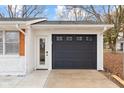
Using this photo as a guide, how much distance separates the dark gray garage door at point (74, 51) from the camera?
18078 millimetres

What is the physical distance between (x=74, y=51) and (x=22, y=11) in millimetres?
24561

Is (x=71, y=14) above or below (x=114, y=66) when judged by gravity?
above

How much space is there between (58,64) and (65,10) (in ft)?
81.8

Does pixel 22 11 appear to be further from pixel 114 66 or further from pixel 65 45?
pixel 65 45

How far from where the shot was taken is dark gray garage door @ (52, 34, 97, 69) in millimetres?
18078

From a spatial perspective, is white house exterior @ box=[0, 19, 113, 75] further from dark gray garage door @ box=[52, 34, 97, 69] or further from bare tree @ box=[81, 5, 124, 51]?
bare tree @ box=[81, 5, 124, 51]

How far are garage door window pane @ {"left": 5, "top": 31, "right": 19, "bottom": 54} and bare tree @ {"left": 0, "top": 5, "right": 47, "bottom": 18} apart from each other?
24.8m

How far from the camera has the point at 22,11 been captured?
135ft

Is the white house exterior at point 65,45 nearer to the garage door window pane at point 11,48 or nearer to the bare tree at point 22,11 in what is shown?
the garage door window pane at point 11,48

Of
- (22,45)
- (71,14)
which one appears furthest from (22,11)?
(22,45)

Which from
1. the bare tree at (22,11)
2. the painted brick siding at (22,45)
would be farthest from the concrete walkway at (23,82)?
the bare tree at (22,11)

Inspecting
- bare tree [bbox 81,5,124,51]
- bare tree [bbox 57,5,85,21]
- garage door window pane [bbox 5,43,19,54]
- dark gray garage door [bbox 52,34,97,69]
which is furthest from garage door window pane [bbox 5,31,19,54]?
bare tree [bbox 57,5,85,21]

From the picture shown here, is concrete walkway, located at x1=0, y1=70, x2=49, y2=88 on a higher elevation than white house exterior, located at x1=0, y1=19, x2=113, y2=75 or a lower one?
lower

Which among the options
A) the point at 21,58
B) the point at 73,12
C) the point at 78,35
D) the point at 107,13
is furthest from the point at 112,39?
the point at 21,58
